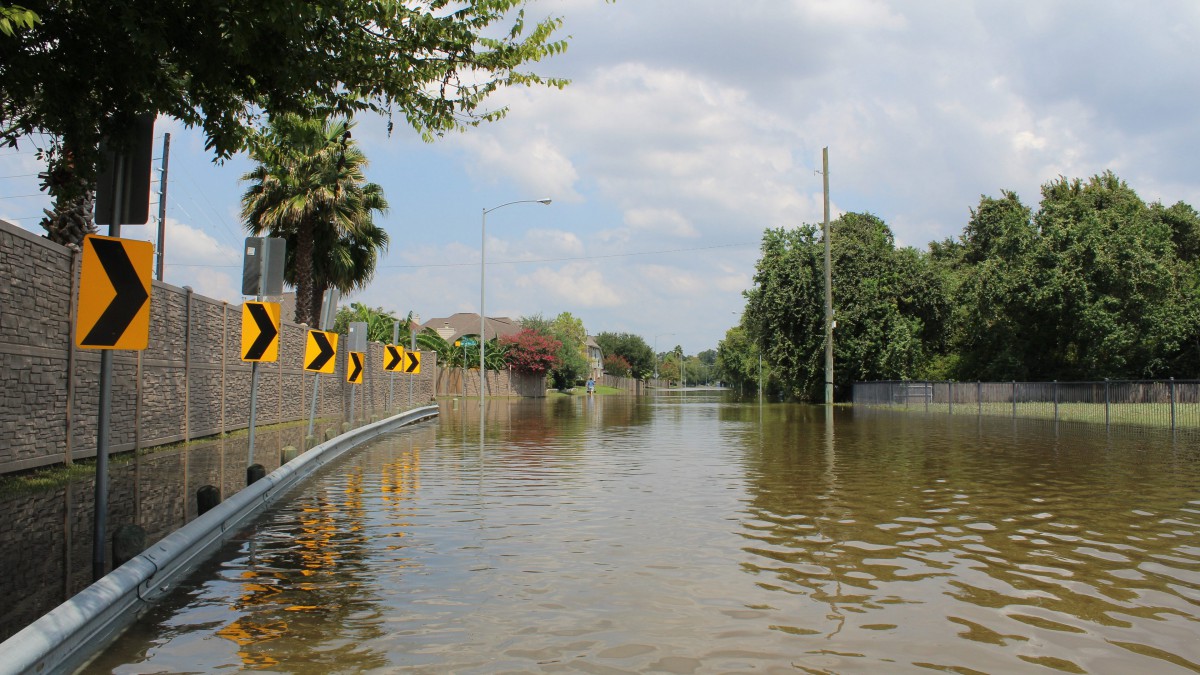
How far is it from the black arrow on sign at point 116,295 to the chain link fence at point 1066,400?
2656 centimetres

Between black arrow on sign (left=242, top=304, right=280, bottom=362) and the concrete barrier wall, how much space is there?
209 cm

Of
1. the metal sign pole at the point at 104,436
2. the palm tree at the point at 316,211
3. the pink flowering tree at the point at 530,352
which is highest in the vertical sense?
the palm tree at the point at 316,211

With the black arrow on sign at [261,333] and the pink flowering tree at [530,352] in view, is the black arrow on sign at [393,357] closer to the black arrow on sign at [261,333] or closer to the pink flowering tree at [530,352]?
the black arrow on sign at [261,333]

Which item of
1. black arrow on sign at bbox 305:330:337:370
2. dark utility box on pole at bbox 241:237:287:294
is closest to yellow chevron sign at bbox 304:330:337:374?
black arrow on sign at bbox 305:330:337:370

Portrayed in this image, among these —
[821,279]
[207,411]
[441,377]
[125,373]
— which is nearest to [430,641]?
[125,373]

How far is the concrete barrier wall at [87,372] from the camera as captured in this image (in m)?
12.2

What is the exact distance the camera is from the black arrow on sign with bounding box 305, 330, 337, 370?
18053 millimetres

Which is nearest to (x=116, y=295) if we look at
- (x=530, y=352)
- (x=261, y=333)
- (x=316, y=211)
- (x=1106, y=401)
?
(x=261, y=333)

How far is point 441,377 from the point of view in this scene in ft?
250

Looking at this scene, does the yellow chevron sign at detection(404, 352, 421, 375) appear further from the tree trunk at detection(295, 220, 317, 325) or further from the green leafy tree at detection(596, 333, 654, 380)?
the green leafy tree at detection(596, 333, 654, 380)

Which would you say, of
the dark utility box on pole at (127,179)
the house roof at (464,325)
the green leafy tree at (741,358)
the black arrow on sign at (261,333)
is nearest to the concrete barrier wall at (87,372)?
the black arrow on sign at (261,333)

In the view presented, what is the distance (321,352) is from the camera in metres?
18.1

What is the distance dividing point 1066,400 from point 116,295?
31522mm

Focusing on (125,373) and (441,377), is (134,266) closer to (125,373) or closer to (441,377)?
(125,373)
